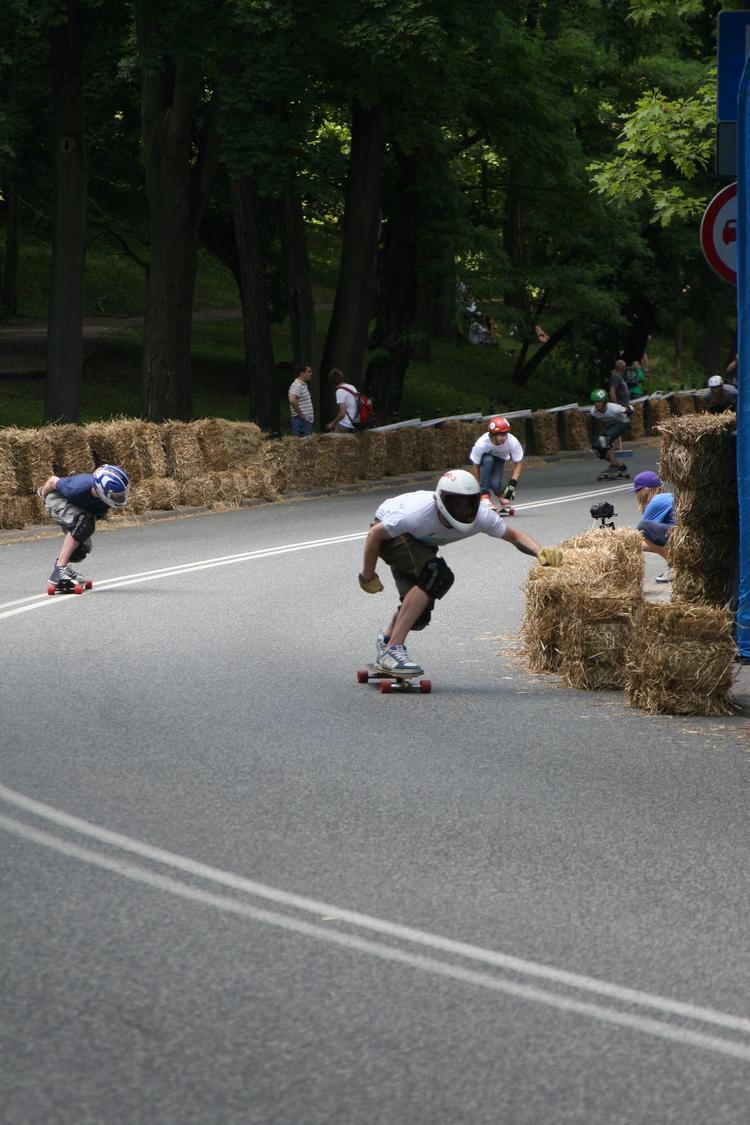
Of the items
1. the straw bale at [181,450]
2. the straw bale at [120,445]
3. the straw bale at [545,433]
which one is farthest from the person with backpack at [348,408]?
the straw bale at [545,433]

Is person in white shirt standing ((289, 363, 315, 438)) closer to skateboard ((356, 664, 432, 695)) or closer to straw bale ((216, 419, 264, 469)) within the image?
straw bale ((216, 419, 264, 469))

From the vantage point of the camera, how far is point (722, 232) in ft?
39.7

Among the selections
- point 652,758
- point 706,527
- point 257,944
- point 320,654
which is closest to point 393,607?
point 320,654

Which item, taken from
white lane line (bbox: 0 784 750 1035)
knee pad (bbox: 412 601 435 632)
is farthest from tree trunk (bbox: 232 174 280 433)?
white lane line (bbox: 0 784 750 1035)

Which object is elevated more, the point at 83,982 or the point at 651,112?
the point at 651,112

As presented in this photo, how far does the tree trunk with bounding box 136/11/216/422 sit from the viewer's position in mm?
30609

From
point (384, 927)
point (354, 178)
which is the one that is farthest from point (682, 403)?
point (384, 927)

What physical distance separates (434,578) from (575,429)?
3003cm

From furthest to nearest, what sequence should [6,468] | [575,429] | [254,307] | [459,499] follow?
[575,429] → [254,307] → [6,468] → [459,499]

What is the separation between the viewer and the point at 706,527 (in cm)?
1260

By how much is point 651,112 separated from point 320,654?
14.9m

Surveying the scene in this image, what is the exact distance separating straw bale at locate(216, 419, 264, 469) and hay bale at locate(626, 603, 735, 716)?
16898 millimetres

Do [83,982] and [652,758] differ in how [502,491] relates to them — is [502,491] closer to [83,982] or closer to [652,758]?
[652,758]

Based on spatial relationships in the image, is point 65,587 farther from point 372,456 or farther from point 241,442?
point 372,456
